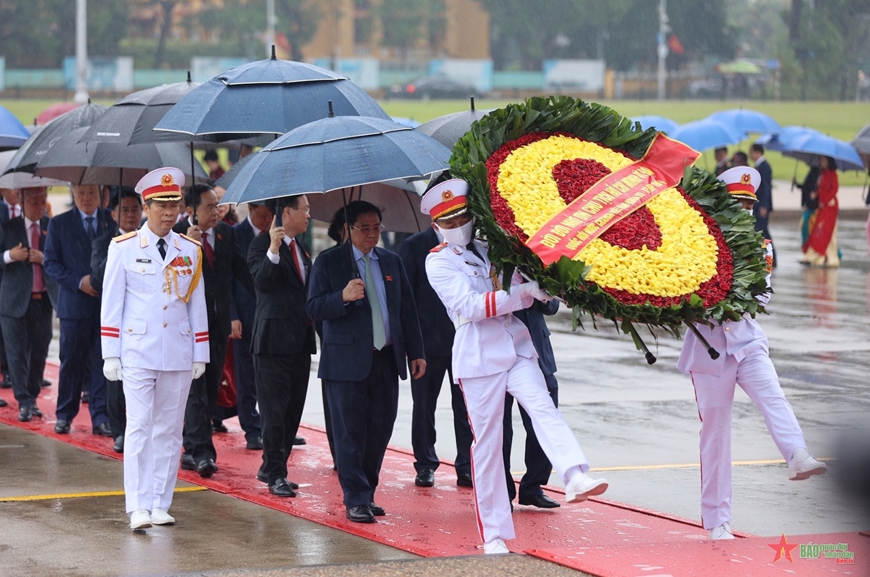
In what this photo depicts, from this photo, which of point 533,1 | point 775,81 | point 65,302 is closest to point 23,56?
point 533,1

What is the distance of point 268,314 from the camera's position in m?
7.96

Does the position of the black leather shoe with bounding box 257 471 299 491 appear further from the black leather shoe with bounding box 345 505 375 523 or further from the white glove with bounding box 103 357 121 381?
the white glove with bounding box 103 357 121 381

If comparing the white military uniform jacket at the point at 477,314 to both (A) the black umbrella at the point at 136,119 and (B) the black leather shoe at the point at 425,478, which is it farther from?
(A) the black umbrella at the point at 136,119

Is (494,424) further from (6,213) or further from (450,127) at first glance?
(6,213)

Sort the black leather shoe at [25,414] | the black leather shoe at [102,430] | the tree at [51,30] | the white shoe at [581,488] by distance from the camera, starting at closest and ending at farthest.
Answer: the white shoe at [581,488]
the black leather shoe at [102,430]
the black leather shoe at [25,414]
the tree at [51,30]

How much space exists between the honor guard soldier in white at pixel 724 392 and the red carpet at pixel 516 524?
0.86 feet

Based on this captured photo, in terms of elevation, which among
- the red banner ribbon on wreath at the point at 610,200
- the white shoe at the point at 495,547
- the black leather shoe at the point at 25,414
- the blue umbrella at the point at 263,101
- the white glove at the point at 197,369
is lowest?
the black leather shoe at the point at 25,414

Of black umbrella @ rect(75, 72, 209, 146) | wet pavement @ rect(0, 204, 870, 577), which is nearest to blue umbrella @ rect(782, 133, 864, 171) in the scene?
wet pavement @ rect(0, 204, 870, 577)

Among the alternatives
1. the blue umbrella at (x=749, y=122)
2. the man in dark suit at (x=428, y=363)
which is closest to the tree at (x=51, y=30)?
the blue umbrella at (x=749, y=122)

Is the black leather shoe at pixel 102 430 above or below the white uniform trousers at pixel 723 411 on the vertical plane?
below

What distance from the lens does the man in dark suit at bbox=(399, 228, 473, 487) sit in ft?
27.1

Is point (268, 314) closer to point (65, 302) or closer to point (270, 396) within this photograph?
point (270, 396)

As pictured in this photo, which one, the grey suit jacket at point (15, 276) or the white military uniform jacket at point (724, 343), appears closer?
the white military uniform jacket at point (724, 343)

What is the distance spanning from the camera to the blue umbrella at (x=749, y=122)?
86.9 ft
